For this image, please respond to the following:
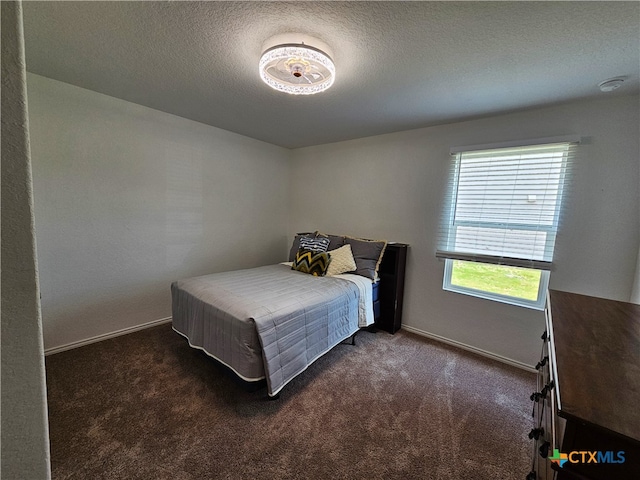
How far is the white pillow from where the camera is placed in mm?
2879

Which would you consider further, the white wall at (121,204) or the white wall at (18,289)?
the white wall at (121,204)

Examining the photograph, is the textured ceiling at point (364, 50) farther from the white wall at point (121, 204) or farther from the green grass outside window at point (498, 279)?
the green grass outside window at point (498, 279)

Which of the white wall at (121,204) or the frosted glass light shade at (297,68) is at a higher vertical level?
the frosted glass light shade at (297,68)

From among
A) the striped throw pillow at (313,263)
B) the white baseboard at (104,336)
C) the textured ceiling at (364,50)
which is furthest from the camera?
the striped throw pillow at (313,263)

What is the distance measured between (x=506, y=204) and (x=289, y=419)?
259 centimetres

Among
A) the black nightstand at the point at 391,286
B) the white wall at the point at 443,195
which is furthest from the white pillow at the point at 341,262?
the white wall at the point at 443,195

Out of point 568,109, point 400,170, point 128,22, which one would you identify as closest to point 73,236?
point 128,22

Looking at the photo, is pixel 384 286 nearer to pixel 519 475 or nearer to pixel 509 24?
pixel 519 475

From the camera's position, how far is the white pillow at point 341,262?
9.45 ft

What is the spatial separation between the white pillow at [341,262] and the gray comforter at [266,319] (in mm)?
257

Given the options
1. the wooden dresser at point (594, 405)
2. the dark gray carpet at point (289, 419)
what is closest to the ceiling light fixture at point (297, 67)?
the wooden dresser at point (594, 405)

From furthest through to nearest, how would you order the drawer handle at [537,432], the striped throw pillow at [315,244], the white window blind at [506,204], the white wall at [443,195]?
the striped throw pillow at [315,244] → the white window blind at [506,204] → the white wall at [443,195] → the drawer handle at [537,432]

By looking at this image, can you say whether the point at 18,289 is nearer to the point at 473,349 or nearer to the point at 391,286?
the point at 391,286

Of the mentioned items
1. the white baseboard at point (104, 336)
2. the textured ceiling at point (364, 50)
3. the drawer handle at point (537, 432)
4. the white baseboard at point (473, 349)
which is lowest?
the white baseboard at point (104, 336)
